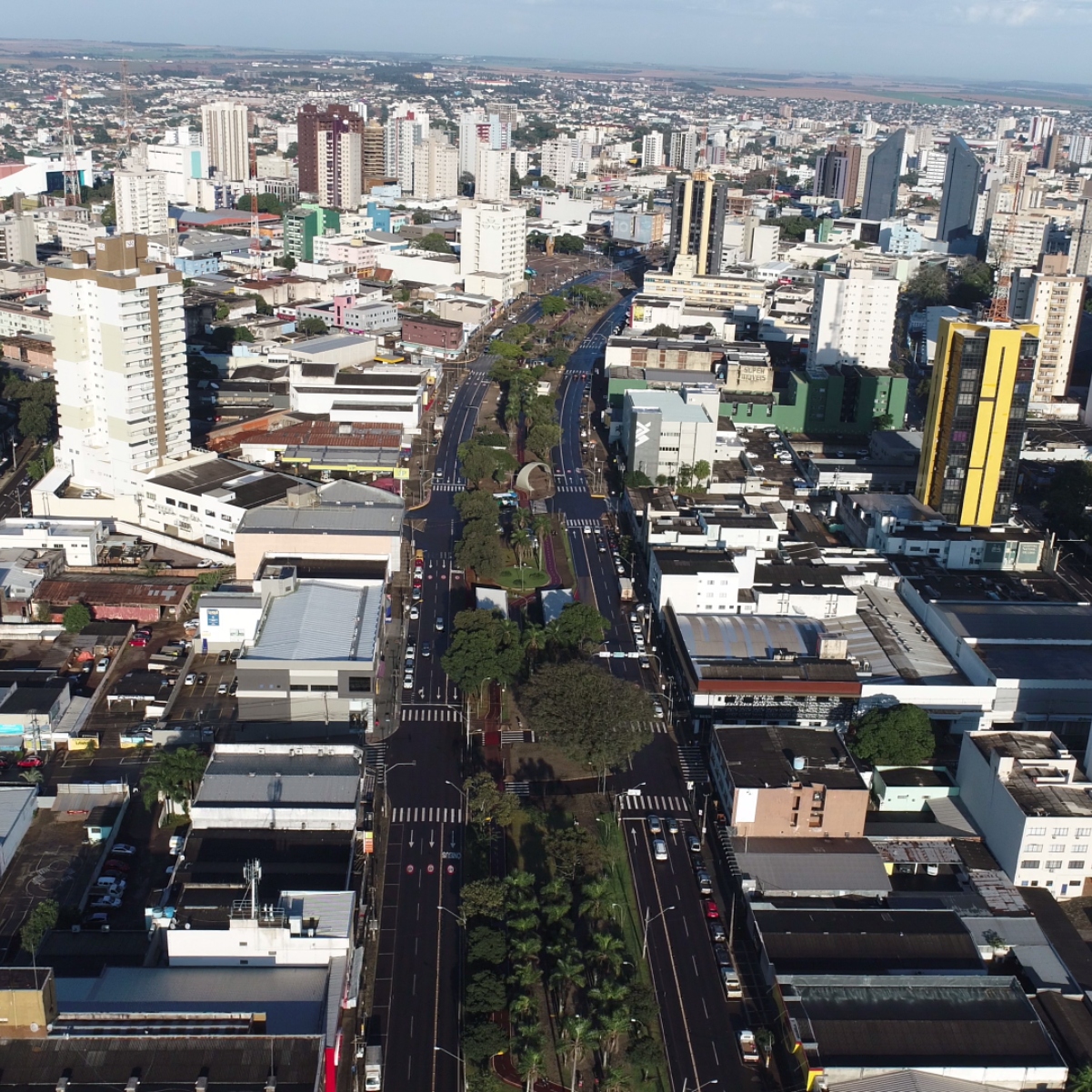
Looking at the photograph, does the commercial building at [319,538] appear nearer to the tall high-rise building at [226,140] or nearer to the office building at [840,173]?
the tall high-rise building at [226,140]

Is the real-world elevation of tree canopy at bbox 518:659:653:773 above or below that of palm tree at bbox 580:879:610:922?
above

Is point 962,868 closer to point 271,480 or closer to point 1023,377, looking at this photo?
point 1023,377

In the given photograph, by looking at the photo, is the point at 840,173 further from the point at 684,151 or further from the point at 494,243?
the point at 494,243

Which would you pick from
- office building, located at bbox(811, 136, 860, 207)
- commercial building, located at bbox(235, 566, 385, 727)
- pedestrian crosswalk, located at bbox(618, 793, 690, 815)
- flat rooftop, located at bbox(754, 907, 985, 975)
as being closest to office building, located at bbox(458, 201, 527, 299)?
commercial building, located at bbox(235, 566, 385, 727)

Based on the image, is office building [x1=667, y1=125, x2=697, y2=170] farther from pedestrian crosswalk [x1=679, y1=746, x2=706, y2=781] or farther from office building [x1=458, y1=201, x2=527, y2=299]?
pedestrian crosswalk [x1=679, y1=746, x2=706, y2=781]

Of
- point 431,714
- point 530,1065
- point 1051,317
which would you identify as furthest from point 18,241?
point 530,1065

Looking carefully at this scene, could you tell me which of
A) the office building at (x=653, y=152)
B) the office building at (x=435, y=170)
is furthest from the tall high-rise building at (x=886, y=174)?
the office building at (x=653, y=152)
